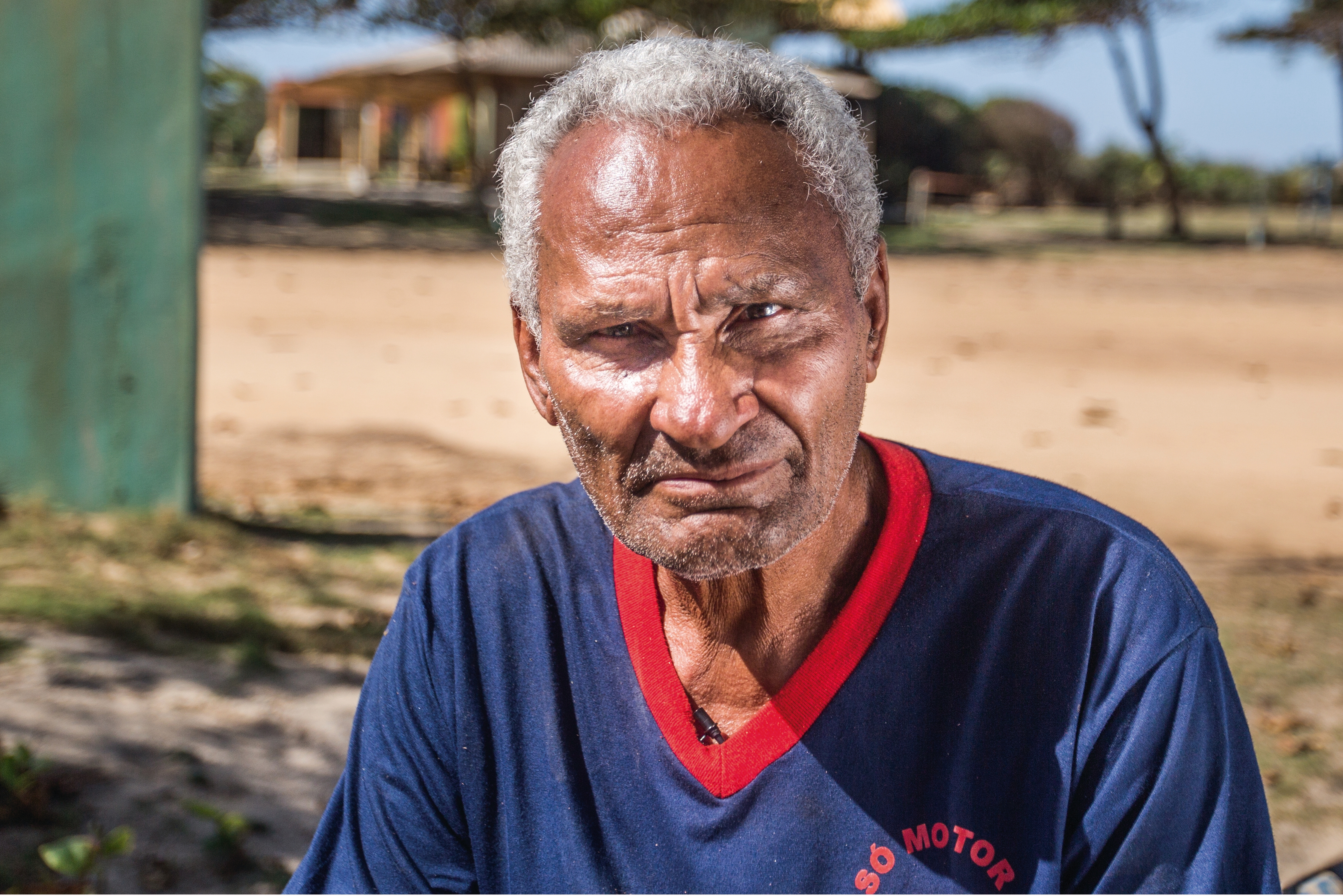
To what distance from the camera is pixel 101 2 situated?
15.4 feet

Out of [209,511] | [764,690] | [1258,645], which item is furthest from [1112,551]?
[209,511]

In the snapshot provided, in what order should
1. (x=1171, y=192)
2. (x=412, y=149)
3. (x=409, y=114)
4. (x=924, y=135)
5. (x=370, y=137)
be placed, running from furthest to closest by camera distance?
(x=409, y=114) → (x=412, y=149) → (x=370, y=137) → (x=924, y=135) → (x=1171, y=192)

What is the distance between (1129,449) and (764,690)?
5829mm

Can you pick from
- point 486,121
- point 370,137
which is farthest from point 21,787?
point 370,137

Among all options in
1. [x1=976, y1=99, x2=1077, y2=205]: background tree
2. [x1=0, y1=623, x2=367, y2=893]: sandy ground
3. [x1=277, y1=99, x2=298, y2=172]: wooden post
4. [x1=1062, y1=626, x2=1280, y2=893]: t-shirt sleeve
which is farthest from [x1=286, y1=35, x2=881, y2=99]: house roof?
[x1=1062, y1=626, x2=1280, y2=893]: t-shirt sleeve

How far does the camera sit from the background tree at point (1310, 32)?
25484 millimetres

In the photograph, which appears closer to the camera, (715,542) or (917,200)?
(715,542)

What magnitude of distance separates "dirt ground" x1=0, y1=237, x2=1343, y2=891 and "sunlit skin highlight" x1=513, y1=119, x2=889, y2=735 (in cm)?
181

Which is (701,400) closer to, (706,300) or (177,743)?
(706,300)

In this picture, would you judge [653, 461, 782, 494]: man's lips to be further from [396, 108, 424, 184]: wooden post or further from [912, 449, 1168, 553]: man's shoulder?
[396, 108, 424, 184]: wooden post

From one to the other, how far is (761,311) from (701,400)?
131 mm

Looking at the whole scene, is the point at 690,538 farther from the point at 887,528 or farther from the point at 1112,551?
the point at 1112,551

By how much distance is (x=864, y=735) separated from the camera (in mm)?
1437

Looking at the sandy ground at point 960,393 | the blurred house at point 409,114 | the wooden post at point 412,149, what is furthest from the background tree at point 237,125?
the sandy ground at point 960,393
